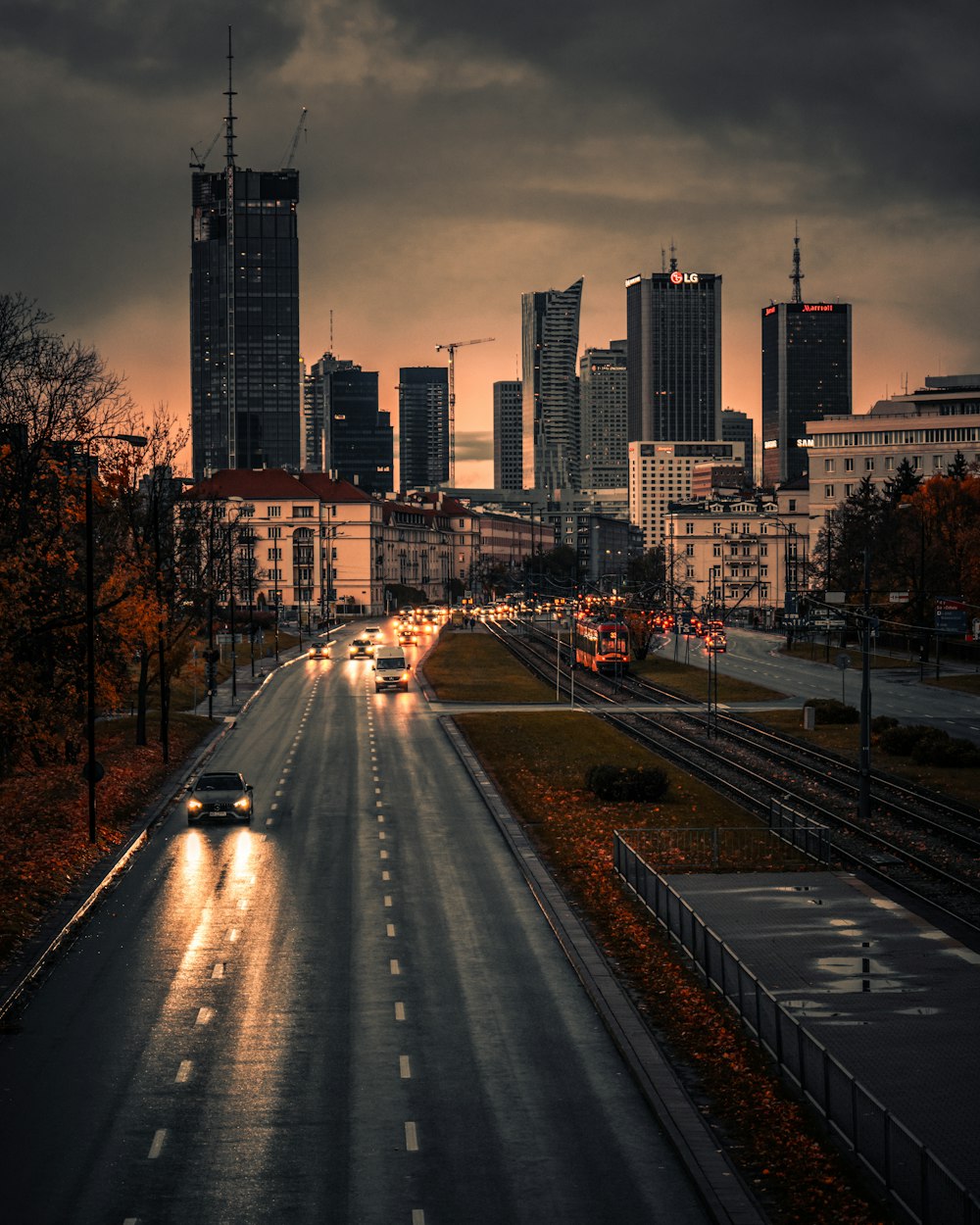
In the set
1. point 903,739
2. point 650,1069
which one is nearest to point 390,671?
point 903,739

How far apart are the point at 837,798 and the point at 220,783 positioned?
778 inches

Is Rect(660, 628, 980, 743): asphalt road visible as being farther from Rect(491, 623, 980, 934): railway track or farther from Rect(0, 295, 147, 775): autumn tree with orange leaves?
Rect(0, 295, 147, 775): autumn tree with orange leaves

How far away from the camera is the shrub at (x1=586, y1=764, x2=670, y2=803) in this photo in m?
48.0

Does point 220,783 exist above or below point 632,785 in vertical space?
above

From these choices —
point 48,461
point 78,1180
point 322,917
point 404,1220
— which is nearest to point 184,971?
point 322,917

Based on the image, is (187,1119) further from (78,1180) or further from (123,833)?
(123,833)

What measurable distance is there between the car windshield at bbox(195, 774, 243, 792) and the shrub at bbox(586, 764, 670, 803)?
11.4 m

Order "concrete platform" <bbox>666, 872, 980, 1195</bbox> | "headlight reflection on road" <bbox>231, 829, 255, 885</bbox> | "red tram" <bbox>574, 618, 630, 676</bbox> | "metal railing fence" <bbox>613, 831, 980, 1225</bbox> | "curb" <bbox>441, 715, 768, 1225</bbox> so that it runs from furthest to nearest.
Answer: "red tram" <bbox>574, 618, 630, 676</bbox>
"headlight reflection on road" <bbox>231, 829, 255, 885</bbox>
"concrete platform" <bbox>666, 872, 980, 1195</bbox>
"curb" <bbox>441, 715, 768, 1225</bbox>
"metal railing fence" <bbox>613, 831, 980, 1225</bbox>

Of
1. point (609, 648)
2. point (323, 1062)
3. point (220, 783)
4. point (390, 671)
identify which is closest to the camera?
point (323, 1062)

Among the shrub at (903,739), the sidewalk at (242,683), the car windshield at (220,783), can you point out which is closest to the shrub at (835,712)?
the shrub at (903,739)

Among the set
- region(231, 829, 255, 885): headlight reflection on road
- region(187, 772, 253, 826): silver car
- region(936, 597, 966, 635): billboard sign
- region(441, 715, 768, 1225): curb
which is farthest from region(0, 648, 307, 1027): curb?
region(936, 597, 966, 635): billboard sign

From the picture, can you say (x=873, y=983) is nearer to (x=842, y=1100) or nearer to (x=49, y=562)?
(x=842, y=1100)

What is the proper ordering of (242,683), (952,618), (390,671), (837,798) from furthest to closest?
(242,683)
(390,671)
(952,618)
(837,798)

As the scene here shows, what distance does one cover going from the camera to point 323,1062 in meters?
22.5
